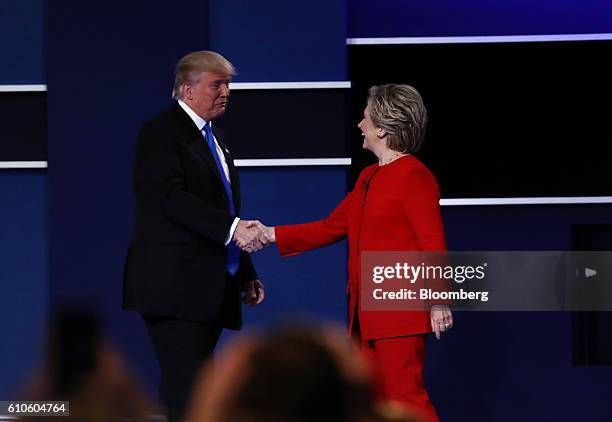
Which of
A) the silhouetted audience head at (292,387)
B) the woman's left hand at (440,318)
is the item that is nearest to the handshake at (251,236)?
the woman's left hand at (440,318)

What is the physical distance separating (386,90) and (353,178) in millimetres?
1138

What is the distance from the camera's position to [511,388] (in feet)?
14.5

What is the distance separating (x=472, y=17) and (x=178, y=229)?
1897 millimetres

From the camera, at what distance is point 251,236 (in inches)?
135

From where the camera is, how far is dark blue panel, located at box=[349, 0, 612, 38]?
449cm

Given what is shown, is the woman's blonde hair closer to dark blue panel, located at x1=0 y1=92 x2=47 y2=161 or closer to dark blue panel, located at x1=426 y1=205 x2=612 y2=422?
dark blue panel, located at x1=426 y1=205 x2=612 y2=422

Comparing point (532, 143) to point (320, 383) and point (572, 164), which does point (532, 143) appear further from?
point (320, 383)

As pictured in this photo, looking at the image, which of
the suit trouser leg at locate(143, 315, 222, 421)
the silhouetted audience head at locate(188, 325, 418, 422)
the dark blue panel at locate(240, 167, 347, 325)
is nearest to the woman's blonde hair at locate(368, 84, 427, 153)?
the suit trouser leg at locate(143, 315, 222, 421)

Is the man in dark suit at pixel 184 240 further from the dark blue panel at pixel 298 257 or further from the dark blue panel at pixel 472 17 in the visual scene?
the dark blue panel at pixel 472 17

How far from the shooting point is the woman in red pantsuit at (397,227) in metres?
3.12

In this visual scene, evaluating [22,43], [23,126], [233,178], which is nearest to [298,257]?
[233,178]

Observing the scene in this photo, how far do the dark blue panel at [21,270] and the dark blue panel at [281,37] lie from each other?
99 centimetres

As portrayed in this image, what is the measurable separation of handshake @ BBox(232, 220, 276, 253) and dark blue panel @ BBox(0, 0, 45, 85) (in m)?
1.33

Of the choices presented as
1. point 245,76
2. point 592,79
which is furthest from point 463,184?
point 245,76
